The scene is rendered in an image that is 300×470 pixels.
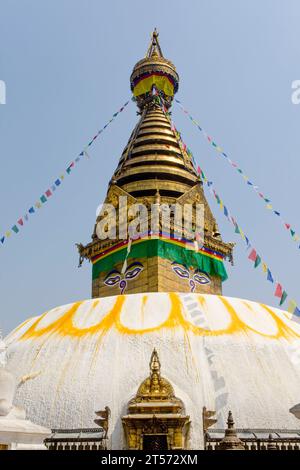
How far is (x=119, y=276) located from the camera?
20812 mm

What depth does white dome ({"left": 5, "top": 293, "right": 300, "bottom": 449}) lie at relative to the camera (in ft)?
A: 36.8

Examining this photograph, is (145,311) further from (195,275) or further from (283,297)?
(195,275)

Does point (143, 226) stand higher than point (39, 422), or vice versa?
point (143, 226)

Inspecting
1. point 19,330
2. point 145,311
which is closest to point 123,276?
point 19,330

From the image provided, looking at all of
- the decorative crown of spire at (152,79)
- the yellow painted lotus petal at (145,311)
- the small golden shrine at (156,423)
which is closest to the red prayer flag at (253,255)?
the yellow painted lotus petal at (145,311)

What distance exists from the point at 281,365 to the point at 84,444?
5314 millimetres

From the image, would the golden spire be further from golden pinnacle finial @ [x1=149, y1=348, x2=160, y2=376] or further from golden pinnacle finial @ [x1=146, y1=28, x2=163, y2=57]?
golden pinnacle finial @ [x1=149, y1=348, x2=160, y2=376]

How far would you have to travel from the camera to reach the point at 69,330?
13320mm

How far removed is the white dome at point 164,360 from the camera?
11.2 metres

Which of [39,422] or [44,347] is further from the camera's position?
[44,347]

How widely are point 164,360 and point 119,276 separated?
9200mm
